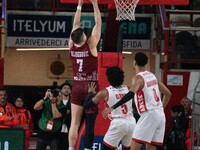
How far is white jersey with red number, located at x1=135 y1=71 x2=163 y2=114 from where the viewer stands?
12.3 m

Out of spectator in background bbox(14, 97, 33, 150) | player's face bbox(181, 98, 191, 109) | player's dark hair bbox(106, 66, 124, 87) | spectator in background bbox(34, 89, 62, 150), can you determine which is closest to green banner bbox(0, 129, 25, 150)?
spectator in background bbox(34, 89, 62, 150)

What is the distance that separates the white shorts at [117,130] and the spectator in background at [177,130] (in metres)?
4.57

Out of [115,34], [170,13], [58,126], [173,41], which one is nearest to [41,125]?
[58,126]

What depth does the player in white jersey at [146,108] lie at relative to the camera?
40.3ft

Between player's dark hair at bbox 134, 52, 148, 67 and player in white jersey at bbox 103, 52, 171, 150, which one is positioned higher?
player's dark hair at bbox 134, 52, 148, 67

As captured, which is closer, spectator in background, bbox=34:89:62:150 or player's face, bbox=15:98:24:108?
spectator in background, bbox=34:89:62:150

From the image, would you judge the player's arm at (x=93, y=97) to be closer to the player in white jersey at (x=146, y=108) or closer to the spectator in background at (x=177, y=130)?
the player in white jersey at (x=146, y=108)

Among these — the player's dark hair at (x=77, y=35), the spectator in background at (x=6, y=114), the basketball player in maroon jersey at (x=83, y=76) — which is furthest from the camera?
the spectator in background at (x=6, y=114)

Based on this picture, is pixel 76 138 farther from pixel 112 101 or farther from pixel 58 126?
pixel 58 126

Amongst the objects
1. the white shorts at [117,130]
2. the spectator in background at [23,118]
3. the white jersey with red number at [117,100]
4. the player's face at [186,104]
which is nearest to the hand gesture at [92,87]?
the white jersey with red number at [117,100]

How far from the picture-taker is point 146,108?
1245 centimetres

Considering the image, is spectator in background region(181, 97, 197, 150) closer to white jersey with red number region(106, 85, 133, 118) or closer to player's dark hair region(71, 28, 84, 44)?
white jersey with red number region(106, 85, 133, 118)

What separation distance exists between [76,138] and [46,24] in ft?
32.8

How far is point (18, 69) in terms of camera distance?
23156 mm
